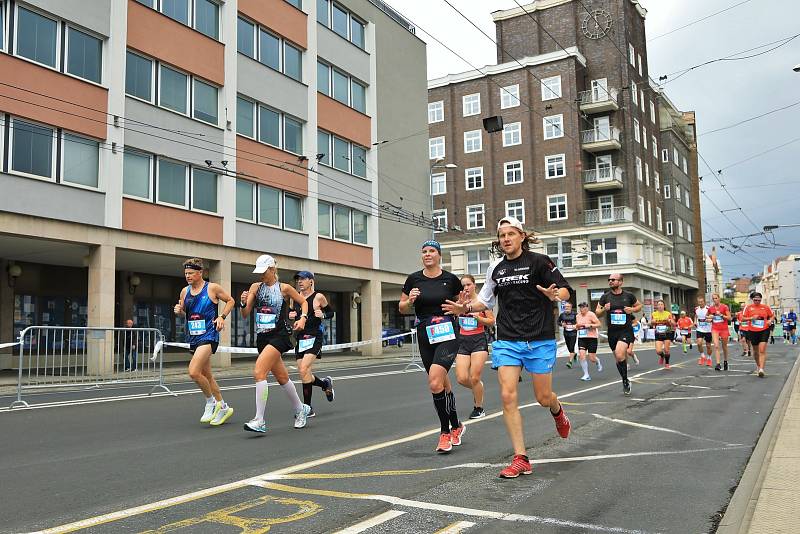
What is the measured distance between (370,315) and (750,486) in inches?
1098

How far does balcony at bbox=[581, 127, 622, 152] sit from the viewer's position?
51.6 meters

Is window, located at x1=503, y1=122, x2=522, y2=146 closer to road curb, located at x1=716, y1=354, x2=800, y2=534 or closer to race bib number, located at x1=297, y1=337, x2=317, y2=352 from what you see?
race bib number, located at x1=297, y1=337, x2=317, y2=352

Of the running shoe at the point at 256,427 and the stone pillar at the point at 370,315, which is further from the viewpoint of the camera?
the stone pillar at the point at 370,315

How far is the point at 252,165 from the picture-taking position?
1047 inches

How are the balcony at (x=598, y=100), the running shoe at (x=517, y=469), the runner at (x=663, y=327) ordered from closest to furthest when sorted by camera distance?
1. the running shoe at (x=517, y=469)
2. the runner at (x=663, y=327)
3. the balcony at (x=598, y=100)

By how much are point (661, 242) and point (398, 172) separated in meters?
31.1

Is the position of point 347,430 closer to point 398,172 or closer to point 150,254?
point 150,254

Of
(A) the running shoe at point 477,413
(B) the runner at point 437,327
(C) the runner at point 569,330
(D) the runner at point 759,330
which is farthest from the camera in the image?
(C) the runner at point 569,330

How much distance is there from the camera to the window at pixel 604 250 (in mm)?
51606

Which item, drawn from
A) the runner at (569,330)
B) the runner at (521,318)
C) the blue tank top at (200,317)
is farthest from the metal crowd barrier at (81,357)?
the runner at (569,330)

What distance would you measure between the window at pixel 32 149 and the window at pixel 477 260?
40863mm

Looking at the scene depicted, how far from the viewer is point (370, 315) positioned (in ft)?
107

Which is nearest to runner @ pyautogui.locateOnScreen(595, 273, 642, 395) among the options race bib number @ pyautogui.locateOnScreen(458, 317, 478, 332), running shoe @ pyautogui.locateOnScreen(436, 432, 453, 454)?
race bib number @ pyautogui.locateOnScreen(458, 317, 478, 332)

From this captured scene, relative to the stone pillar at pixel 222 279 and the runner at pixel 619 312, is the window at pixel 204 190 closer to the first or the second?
the stone pillar at pixel 222 279
